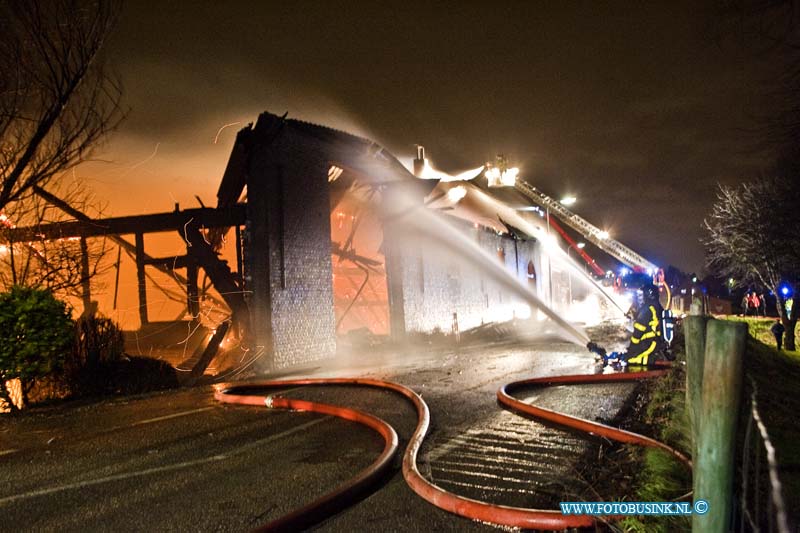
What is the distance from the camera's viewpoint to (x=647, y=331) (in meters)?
9.23

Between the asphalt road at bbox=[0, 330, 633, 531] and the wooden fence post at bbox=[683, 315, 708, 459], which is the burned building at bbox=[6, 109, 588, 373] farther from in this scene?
the wooden fence post at bbox=[683, 315, 708, 459]

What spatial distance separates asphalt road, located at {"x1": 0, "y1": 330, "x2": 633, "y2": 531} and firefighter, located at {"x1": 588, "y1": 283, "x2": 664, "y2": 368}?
1.41 metres

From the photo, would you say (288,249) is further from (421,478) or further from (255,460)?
(421,478)

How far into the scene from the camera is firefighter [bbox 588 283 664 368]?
357 inches

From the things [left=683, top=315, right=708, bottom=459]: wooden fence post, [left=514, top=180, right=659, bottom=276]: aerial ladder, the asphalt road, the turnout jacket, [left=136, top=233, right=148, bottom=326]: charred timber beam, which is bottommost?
the asphalt road

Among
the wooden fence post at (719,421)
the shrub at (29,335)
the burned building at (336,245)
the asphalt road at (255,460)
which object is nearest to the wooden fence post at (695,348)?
the wooden fence post at (719,421)

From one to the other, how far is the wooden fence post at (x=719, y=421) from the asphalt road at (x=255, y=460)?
1.67 m


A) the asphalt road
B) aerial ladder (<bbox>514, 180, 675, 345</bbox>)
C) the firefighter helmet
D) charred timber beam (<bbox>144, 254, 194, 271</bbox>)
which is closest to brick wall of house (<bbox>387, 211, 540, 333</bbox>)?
charred timber beam (<bbox>144, 254, 194, 271</bbox>)

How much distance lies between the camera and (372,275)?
20266mm

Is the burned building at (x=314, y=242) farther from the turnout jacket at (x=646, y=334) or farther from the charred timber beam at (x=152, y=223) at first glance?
the turnout jacket at (x=646, y=334)

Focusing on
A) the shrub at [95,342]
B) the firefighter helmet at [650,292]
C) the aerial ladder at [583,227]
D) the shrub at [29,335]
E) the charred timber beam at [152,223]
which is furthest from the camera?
the aerial ladder at [583,227]

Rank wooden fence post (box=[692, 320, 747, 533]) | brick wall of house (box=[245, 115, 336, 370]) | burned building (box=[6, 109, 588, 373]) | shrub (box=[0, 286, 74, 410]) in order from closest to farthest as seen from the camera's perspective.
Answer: wooden fence post (box=[692, 320, 747, 533]) < shrub (box=[0, 286, 74, 410]) < brick wall of house (box=[245, 115, 336, 370]) < burned building (box=[6, 109, 588, 373])

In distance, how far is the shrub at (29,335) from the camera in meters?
8.56

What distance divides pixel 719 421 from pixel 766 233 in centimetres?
2253
